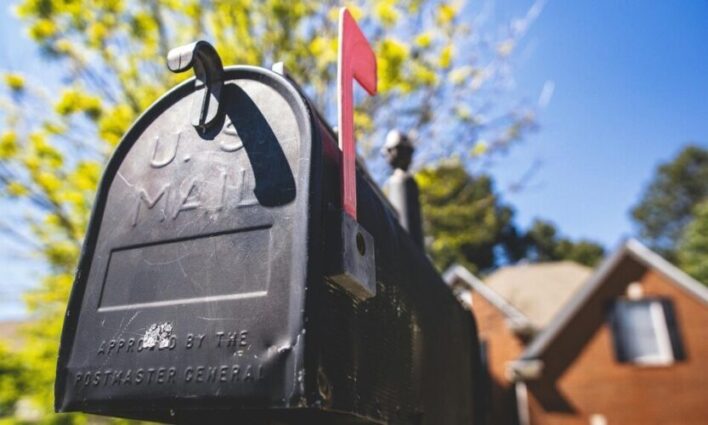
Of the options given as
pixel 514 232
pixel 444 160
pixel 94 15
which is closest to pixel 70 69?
pixel 94 15

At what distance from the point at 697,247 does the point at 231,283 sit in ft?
115

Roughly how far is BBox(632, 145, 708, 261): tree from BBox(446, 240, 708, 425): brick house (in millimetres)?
33031

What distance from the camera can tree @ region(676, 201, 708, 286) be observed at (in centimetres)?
2734

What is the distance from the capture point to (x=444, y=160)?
7.25m

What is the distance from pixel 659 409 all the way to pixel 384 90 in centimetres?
980

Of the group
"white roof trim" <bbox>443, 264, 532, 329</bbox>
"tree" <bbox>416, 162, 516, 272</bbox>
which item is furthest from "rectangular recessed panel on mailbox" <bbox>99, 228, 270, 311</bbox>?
"white roof trim" <bbox>443, 264, 532, 329</bbox>

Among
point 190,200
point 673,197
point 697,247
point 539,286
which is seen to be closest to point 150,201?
point 190,200

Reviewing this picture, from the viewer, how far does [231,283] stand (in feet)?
3.62

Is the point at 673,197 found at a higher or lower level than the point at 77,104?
higher

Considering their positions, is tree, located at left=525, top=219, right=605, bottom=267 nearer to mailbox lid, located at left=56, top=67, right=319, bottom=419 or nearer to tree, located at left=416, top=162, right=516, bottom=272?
tree, located at left=416, top=162, right=516, bottom=272

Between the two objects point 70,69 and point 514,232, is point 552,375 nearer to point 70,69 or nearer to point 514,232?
point 70,69

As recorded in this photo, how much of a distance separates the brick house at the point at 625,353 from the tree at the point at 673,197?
108 ft

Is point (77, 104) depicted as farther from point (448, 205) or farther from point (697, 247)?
point (697, 247)

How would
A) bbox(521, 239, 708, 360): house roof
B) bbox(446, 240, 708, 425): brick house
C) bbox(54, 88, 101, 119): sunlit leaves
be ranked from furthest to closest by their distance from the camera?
1. bbox(521, 239, 708, 360): house roof
2. bbox(446, 240, 708, 425): brick house
3. bbox(54, 88, 101, 119): sunlit leaves
